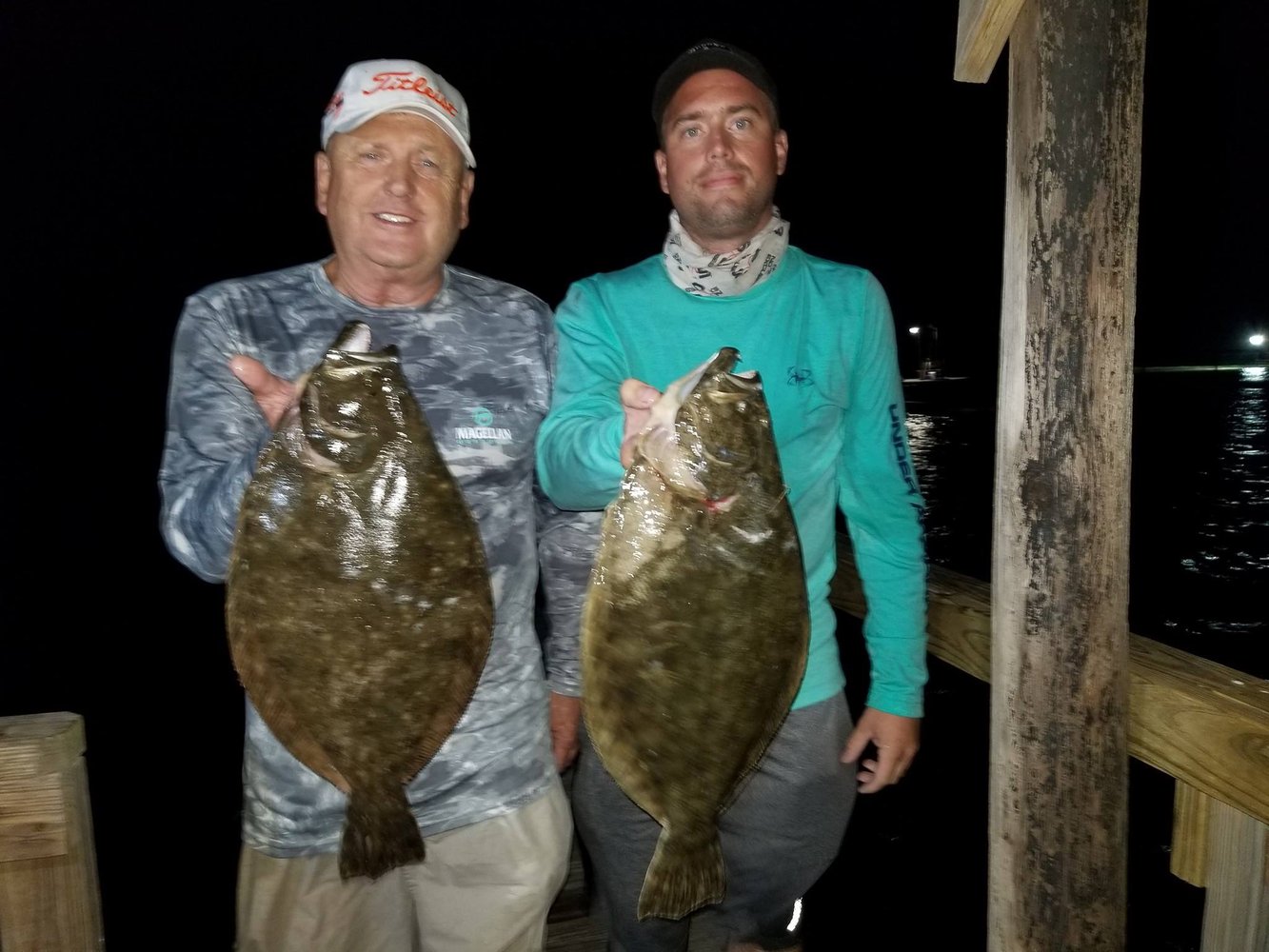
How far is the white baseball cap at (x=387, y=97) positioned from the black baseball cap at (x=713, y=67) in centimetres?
60

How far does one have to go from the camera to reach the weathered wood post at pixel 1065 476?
2.01 metres

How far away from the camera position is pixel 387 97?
2006mm

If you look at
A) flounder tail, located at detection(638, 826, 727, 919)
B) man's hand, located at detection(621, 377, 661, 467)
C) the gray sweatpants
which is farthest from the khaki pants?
man's hand, located at detection(621, 377, 661, 467)

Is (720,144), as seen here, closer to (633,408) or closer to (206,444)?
(633,408)

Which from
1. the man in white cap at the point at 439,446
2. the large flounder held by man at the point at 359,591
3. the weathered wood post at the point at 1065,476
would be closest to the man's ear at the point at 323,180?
the man in white cap at the point at 439,446

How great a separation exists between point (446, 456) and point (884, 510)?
1.27 m

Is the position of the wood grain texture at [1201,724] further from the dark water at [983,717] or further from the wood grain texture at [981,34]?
the dark water at [983,717]

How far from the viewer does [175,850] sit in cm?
771

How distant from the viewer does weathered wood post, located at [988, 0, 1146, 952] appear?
201 cm

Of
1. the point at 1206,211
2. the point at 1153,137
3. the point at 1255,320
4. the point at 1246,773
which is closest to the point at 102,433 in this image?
the point at 1246,773

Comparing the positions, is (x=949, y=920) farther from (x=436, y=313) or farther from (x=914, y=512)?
(x=436, y=313)

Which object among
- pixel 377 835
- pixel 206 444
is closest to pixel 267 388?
pixel 206 444

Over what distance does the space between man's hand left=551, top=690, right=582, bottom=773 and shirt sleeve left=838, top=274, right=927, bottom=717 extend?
87 centimetres

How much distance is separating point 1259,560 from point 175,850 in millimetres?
17828
